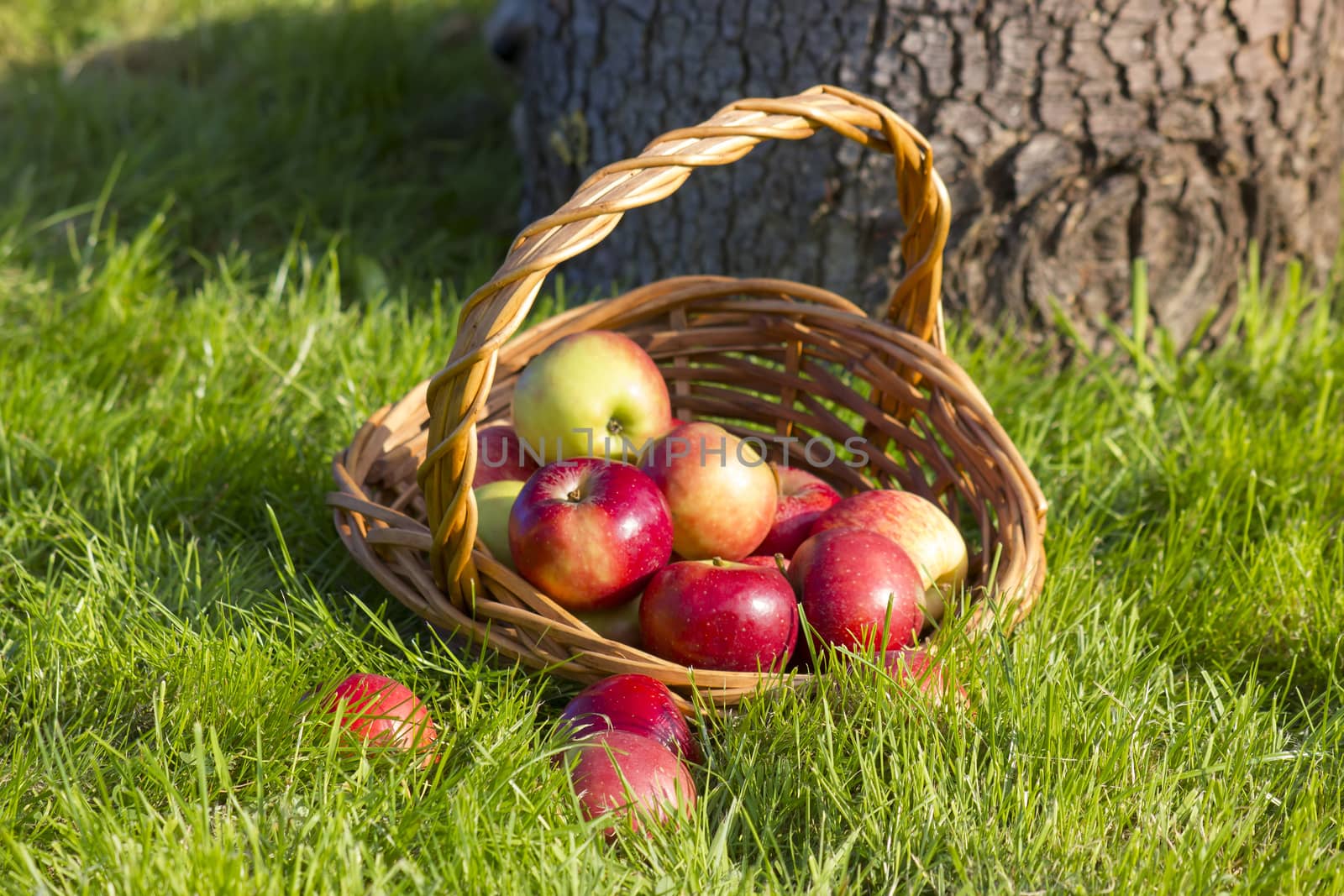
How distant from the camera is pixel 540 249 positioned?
4.70 ft

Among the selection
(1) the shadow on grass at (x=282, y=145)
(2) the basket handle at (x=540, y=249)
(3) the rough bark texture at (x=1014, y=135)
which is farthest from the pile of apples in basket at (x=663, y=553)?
(1) the shadow on grass at (x=282, y=145)

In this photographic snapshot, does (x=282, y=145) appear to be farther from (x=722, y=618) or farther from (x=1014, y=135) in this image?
(x=722, y=618)

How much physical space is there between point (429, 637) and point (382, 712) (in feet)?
1.11

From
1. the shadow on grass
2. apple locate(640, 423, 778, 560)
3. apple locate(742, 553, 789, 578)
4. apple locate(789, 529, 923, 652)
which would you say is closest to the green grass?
the shadow on grass

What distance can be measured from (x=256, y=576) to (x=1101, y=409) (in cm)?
178

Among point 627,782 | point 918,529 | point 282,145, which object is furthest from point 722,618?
point 282,145

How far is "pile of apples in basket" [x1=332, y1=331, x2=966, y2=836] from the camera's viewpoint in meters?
1.45

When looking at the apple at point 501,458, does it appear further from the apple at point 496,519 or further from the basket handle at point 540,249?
the basket handle at point 540,249

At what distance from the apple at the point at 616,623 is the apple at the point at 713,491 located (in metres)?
0.17

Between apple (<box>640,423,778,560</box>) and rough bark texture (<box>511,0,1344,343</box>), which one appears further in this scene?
rough bark texture (<box>511,0,1344,343</box>)

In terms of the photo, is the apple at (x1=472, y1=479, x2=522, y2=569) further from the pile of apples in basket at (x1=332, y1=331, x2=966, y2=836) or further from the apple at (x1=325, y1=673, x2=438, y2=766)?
the apple at (x1=325, y1=673, x2=438, y2=766)

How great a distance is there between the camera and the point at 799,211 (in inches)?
105

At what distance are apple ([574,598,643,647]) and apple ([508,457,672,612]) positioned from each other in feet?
0.08

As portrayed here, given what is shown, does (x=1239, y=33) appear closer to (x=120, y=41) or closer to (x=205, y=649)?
(x=205, y=649)
